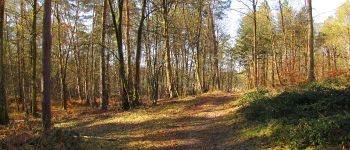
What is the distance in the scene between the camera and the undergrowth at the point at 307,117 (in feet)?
29.6

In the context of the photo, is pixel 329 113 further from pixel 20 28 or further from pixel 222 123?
pixel 20 28

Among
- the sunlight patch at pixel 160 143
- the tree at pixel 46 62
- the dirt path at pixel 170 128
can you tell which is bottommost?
the sunlight patch at pixel 160 143

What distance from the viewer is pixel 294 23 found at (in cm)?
4250

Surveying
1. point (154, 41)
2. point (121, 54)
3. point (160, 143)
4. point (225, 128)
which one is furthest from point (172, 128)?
point (154, 41)

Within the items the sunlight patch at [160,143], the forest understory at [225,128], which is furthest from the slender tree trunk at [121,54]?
the sunlight patch at [160,143]

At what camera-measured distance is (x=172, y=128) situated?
15.8m

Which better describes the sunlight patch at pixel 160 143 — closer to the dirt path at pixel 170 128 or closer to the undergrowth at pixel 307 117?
the dirt path at pixel 170 128

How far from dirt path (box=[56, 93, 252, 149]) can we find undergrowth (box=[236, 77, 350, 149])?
1158mm

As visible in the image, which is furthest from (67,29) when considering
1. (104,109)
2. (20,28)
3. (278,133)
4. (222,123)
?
(278,133)

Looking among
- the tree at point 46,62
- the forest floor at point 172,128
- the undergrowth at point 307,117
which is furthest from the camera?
the tree at point 46,62

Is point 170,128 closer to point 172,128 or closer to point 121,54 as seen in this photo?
point 172,128

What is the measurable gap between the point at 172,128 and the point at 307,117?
6.39 m

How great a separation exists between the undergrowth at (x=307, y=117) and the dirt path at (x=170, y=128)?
1158 mm

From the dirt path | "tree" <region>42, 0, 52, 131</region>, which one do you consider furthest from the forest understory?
"tree" <region>42, 0, 52, 131</region>
